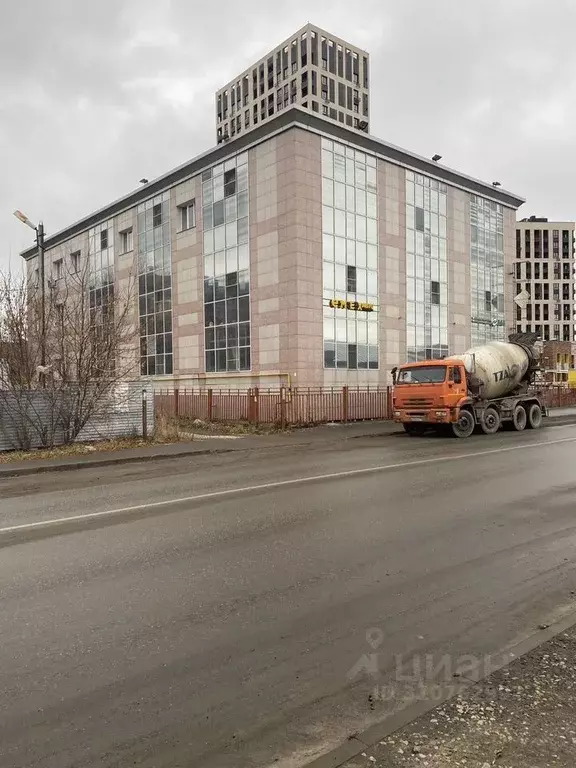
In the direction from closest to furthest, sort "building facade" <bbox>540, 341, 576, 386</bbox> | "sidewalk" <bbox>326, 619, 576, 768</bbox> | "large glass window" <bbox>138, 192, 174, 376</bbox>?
"sidewalk" <bbox>326, 619, 576, 768</bbox>
"large glass window" <bbox>138, 192, 174, 376</bbox>
"building facade" <bbox>540, 341, 576, 386</bbox>

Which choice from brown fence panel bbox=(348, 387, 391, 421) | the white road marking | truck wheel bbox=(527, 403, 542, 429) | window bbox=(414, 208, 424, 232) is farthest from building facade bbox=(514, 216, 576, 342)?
the white road marking

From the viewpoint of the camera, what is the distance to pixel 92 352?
56.1ft

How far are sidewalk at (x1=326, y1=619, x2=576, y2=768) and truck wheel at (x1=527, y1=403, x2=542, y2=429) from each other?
2040 centimetres

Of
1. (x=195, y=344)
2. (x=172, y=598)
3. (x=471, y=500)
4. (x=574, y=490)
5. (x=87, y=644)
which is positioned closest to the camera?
(x=87, y=644)

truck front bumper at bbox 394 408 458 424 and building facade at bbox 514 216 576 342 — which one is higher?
building facade at bbox 514 216 576 342

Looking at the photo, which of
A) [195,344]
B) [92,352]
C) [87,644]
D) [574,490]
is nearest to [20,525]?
[87,644]

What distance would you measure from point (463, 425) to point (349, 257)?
14770mm

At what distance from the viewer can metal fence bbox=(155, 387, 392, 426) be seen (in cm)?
2350

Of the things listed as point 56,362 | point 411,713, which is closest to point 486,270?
point 56,362

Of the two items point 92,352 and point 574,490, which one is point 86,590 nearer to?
point 574,490

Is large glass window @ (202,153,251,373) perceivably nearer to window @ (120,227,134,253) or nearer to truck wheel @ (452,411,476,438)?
window @ (120,227,134,253)

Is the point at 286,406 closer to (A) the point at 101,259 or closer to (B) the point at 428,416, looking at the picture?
(B) the point at 428,416

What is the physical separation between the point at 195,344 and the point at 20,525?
28341 mm

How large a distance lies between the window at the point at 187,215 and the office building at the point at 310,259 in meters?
0.11
